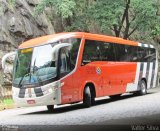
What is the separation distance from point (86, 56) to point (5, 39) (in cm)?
1263

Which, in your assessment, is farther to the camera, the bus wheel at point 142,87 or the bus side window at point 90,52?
the bus wheel at point 142,87

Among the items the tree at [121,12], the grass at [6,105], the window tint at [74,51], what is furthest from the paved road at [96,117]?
the tree at [121,12]

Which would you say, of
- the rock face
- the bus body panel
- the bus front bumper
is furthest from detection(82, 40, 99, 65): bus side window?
the rock face

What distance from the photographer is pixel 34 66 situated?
18.0m

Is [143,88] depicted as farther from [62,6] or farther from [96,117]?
[96,117]

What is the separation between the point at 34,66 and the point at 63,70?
1.15 metres

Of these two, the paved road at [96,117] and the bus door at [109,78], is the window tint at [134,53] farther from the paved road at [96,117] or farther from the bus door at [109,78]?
the paved road at [96,117]

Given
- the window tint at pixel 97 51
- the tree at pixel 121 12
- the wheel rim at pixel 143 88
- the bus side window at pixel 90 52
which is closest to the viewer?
the bus side window at pixel 90 52

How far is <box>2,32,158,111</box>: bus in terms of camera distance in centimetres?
1767

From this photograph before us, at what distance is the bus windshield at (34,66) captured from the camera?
17656mm

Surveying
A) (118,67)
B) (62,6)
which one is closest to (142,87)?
(118,67)

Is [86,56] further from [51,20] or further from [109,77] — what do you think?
[51,20]

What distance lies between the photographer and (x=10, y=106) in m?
24.1

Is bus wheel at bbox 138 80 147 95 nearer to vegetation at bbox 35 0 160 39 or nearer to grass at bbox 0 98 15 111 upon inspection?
vegetation at bbox 35 0 160 39
